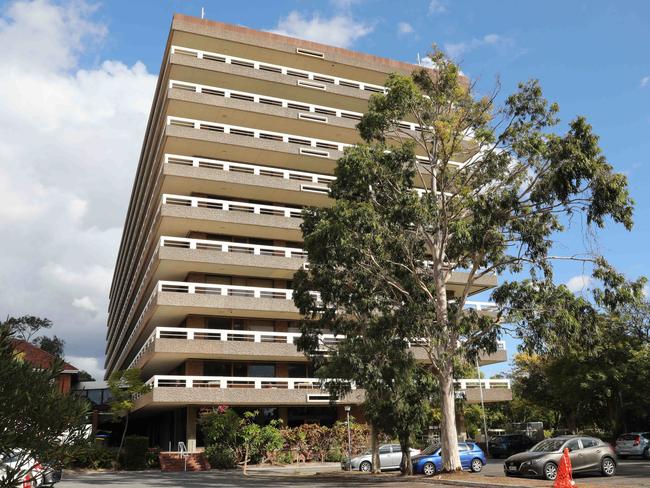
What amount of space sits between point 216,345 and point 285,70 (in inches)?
894

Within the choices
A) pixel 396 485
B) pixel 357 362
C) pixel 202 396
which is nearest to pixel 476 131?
pixel 357 362

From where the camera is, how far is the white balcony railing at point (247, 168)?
1642 inches

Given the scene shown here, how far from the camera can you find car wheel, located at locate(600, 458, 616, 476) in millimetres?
21219

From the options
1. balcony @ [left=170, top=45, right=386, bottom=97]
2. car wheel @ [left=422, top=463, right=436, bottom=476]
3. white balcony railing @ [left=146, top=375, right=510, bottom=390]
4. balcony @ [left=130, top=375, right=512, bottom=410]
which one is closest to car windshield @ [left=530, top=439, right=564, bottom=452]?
car wheel @ [left=422, top=463, right=436, bottom=476]

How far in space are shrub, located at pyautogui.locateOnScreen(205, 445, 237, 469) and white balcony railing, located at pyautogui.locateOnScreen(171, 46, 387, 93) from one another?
1048 inches

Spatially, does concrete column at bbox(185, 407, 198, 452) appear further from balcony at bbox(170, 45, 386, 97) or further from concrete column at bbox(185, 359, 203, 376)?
balcony at bbox(170, 45, 386, 97)

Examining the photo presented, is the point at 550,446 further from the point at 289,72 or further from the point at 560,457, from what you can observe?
the point at 289,72

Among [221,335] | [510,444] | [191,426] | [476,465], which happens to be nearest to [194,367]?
[221,335]

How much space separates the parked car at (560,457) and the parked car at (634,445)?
11.7 meters

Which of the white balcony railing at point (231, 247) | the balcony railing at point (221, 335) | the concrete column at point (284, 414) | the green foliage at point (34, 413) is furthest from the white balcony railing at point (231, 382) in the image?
the green foliage at point (34, 413)

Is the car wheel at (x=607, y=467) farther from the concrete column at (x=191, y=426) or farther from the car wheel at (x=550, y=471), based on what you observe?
the concrete column at (x=191, y=426)

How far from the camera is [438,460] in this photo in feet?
88.7

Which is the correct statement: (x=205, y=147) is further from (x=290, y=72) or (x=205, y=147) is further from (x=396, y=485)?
(x=396, y=485)

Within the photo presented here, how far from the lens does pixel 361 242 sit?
2209cm
